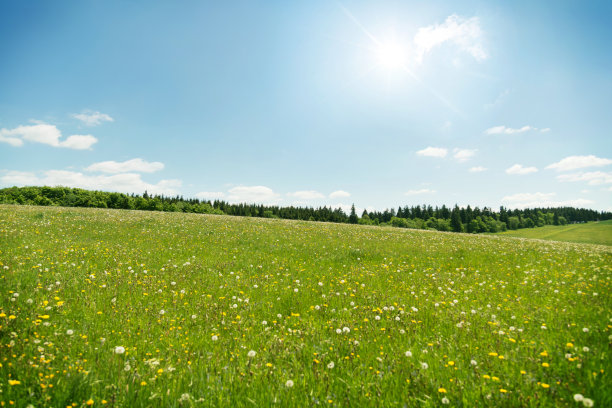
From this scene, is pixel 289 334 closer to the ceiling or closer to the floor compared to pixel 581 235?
closer to the ceiling

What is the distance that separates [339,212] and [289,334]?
143 metres

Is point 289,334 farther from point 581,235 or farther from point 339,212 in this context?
point 339,212

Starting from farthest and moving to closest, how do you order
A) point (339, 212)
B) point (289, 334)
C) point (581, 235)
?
point (339, 212) < point (581, 235) < point (289, 334)

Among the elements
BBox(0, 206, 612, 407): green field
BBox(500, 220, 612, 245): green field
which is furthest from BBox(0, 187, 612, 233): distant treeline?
BBox(0, 206, 612, 407): green field

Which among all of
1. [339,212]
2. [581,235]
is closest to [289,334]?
[581,235]

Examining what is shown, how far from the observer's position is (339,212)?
14662cm

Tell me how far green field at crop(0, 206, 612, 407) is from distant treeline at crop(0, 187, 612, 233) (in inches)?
4398

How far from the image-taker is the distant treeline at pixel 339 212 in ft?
288

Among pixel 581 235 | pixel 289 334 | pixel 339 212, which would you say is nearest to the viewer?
pixel 289 334

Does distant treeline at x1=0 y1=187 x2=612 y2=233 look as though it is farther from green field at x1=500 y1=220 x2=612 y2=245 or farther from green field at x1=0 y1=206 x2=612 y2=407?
green field at x1=0 y1=206 x2=612 y2=407

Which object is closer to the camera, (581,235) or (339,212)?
(581,235)

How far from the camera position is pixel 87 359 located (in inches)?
137

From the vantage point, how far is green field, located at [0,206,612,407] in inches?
116

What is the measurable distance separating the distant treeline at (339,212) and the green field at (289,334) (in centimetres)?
11170
